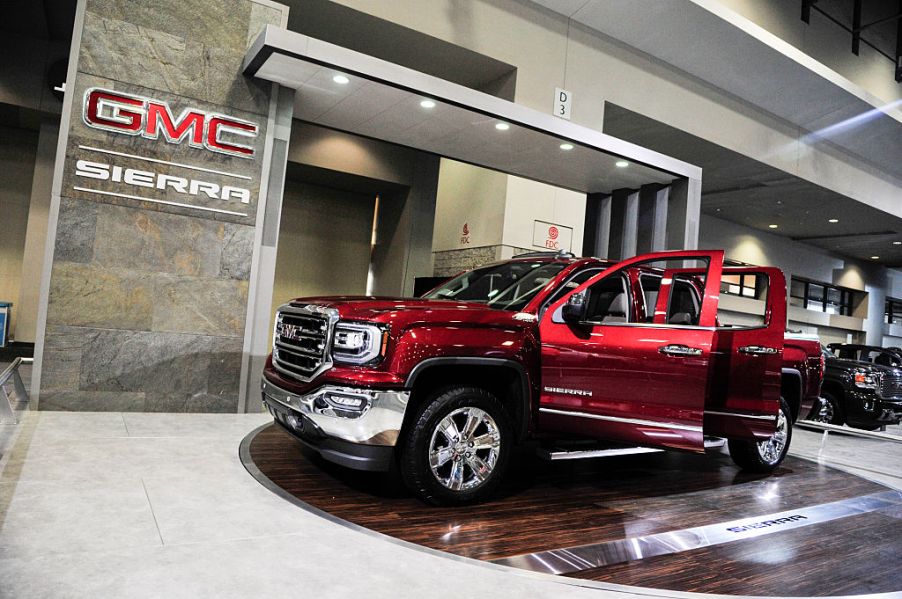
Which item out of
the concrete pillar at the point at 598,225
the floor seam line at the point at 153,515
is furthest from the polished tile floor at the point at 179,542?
the concrete pillar at the point at 598,225

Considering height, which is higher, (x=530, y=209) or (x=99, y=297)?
(x=530, y=209)

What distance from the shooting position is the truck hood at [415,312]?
12.6 ft

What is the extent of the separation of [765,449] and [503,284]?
3.13 m

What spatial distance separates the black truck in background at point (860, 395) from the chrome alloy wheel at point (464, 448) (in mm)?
7496

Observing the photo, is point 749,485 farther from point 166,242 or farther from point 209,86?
point 209,86

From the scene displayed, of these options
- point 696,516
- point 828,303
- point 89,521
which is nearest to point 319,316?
point 89,521

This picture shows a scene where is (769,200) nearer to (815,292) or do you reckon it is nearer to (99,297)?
(815,292)

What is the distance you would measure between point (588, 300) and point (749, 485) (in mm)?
2533

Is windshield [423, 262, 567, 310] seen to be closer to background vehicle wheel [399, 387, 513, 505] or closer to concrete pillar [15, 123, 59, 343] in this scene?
background vehicle wheel [399, 387, 513, 505]

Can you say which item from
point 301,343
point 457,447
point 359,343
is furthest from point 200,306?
point 457,447

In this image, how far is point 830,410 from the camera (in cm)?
1002

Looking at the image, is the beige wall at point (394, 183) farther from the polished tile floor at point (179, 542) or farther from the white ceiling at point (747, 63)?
the polished tile floor at point (179, 542)

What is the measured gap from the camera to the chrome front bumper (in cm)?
371

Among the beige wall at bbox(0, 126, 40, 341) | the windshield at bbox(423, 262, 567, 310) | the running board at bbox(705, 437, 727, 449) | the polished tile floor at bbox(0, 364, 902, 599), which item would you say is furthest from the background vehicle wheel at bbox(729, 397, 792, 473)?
the beige wall at bbox(0, 126, 40, 341)
